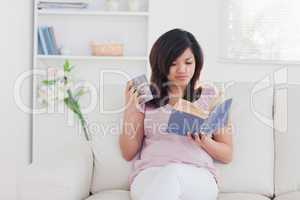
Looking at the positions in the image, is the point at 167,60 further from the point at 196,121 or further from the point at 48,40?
the point at 48,40

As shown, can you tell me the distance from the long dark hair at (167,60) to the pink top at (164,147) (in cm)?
5

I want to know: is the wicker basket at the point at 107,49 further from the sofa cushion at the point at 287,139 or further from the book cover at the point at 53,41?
the sofa cushion at the point at 287,139

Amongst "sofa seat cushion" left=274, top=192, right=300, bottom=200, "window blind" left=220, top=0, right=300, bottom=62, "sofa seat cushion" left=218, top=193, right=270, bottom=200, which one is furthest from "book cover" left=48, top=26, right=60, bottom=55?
"sofa seat cushion" left=274, top=192, right=300, bottom=200

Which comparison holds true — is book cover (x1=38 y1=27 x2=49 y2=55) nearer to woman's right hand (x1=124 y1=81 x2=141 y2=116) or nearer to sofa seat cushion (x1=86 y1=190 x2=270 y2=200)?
woman's right hand (x1=124 y1=81 x2=141 y2=116)

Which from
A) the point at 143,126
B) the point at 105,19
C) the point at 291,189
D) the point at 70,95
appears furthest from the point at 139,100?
the point at 105,19

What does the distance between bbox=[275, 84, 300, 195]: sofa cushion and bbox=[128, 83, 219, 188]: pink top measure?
0.32 metres

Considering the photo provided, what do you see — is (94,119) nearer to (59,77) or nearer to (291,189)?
(291,189)

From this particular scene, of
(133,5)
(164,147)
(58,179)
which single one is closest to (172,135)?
(164,147)

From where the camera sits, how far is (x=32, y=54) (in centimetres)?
380

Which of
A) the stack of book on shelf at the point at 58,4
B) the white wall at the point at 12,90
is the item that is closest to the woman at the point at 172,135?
the white wall at the point at 12,90

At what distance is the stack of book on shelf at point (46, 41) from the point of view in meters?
3.76

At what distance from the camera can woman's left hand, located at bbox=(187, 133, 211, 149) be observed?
213cm

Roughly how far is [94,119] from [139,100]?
25 cm

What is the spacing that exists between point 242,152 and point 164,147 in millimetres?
374
